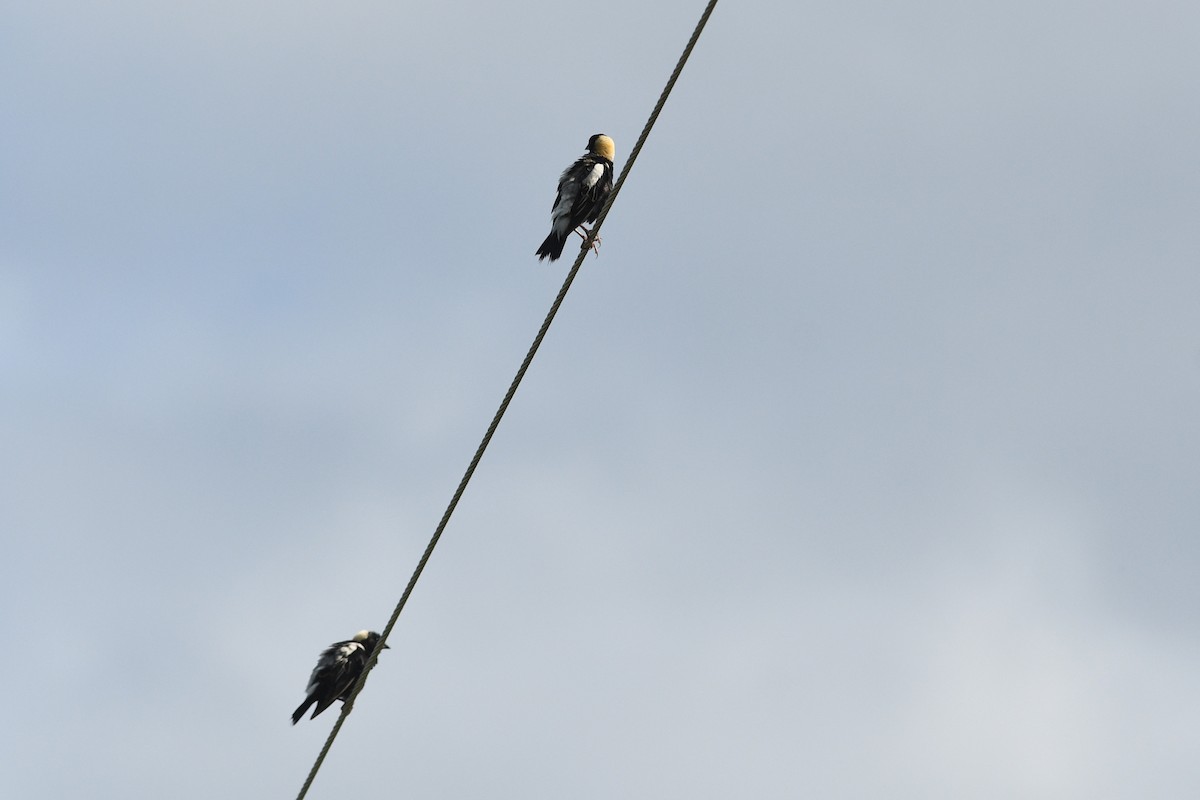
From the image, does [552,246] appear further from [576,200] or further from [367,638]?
[367,638]

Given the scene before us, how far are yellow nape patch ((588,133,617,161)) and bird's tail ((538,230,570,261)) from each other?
1.66 meters

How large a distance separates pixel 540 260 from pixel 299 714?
5.25m

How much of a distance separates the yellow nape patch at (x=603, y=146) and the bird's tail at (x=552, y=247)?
166 centimetres

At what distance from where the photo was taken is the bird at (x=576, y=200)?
52.6 ft

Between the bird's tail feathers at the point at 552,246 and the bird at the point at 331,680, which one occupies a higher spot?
the bird's tail feathers at the point at 552,246

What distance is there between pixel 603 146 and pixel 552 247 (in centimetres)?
192

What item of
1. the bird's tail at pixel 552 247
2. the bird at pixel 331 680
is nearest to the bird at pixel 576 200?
the bird's tail at pixel 552 247

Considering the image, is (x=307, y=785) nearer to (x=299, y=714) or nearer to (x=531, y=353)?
(x=531, y=353)

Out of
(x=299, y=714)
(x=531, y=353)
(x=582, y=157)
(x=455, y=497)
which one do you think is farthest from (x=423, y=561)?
(x=582, y=157)

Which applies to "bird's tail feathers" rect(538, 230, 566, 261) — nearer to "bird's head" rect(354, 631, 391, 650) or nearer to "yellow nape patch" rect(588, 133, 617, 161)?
"yellow nape patch" rect(588, 133, 617, 161)

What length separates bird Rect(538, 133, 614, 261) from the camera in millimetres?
16031

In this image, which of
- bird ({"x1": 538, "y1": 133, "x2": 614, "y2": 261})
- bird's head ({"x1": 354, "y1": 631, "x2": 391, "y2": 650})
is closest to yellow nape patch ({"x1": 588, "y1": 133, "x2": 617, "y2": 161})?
bird ({"x1": 538, "y1": 133, "x2": 614, "y2": 261})

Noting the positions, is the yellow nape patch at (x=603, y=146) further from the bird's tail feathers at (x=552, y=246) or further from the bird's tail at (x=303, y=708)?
the bird's tail at (x=303, y=708)

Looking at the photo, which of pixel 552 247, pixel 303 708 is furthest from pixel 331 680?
pixel 552 247
